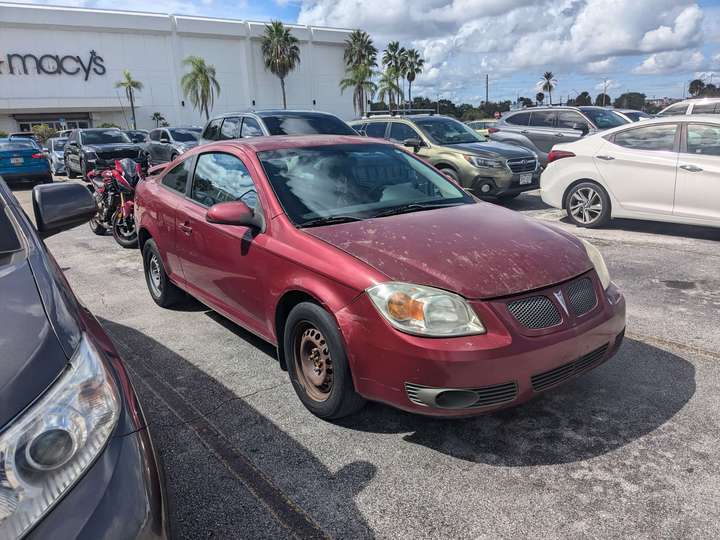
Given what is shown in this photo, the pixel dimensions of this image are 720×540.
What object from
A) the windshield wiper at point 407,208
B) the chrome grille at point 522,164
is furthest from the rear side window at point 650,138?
the windshield wiper at point 407,208

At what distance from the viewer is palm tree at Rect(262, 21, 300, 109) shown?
62.0 m

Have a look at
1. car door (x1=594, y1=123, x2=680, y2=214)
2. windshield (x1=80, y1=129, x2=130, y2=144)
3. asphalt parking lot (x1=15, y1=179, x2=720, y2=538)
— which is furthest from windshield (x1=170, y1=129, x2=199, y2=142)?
asphalt parking lot (x1=15, y1=179, x2=720, y2=538)

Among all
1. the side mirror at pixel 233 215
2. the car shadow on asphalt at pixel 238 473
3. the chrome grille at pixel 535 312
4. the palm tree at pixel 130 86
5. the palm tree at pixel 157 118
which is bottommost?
the car shadow on asphalt at pixel 238 473

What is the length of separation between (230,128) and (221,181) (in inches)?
252

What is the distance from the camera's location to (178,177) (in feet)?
15.8

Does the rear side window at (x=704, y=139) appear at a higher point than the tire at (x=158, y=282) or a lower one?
higher

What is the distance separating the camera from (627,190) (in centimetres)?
757

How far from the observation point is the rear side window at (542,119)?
44.0 ft

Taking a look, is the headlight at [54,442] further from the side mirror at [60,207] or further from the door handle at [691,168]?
the door handle at [691,168]

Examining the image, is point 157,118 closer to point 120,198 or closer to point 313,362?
point 120,198

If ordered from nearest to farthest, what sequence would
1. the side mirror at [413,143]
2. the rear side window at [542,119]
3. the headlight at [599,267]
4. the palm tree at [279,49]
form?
the headlight at [599,267] < the side mirror at [413,143] < the rear side window at [542,119] < the palm tree at [279,49]

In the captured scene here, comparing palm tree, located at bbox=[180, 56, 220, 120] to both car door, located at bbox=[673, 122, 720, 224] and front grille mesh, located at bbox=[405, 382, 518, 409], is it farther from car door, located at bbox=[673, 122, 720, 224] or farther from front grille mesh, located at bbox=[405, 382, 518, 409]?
front grille mesh, located at bbox=[405, 382, 518, 409]

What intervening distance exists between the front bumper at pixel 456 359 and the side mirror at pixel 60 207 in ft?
4.78

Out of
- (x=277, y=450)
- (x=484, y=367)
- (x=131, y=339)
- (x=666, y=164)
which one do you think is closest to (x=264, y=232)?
(x=277, y=450)
